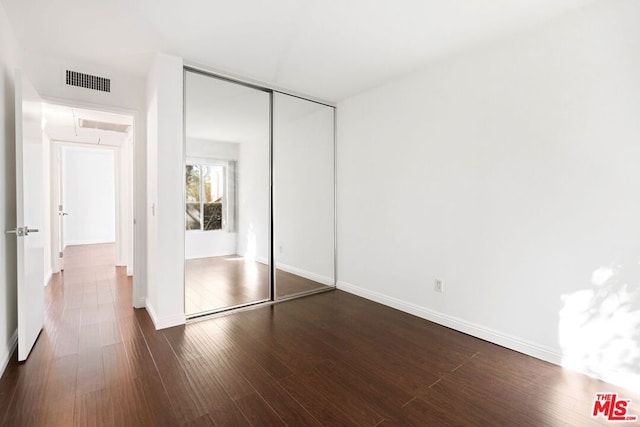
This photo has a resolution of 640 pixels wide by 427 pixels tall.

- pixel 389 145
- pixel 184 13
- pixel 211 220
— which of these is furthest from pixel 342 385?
pixel 184 13

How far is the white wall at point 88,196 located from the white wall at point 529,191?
8276mm

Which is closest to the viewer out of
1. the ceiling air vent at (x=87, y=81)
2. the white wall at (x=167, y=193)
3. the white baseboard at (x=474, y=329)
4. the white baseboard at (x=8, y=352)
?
the white baseboard at (x=8, y=352)

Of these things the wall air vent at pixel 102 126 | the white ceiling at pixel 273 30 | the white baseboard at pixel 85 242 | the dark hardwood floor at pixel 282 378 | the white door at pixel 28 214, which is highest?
the white ceiling at pixel 273 30

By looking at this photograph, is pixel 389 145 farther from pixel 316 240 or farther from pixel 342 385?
pixel 342 385

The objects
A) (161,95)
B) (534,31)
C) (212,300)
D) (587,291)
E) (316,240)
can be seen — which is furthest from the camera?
(316,240)

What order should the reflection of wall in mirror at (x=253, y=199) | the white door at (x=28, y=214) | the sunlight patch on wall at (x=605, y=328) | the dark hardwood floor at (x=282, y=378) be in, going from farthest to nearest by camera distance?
the reflection of wall in mirror at (x=253, y=199), the white door at (x=28, y=214), the sunlight patch on wall at (x=605, y=328), the dark hardwood floor at (x=282, y=378)

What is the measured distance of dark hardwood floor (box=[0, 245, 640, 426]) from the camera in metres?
1.71

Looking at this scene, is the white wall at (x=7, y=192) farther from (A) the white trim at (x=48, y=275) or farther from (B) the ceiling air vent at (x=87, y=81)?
(A) the white trim at (x=48, y=275)

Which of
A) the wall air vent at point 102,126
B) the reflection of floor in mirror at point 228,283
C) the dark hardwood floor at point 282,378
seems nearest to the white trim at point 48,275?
the dark hardwood floor at point 282,378

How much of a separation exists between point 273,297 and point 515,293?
2502mm

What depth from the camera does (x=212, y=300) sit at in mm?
3301

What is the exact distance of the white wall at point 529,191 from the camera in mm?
2029

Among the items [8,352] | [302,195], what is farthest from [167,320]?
[302,195]

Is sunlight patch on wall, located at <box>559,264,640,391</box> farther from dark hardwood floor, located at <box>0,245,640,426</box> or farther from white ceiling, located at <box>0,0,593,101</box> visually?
white ceiling, located at <box>0,0,593,101</box>
